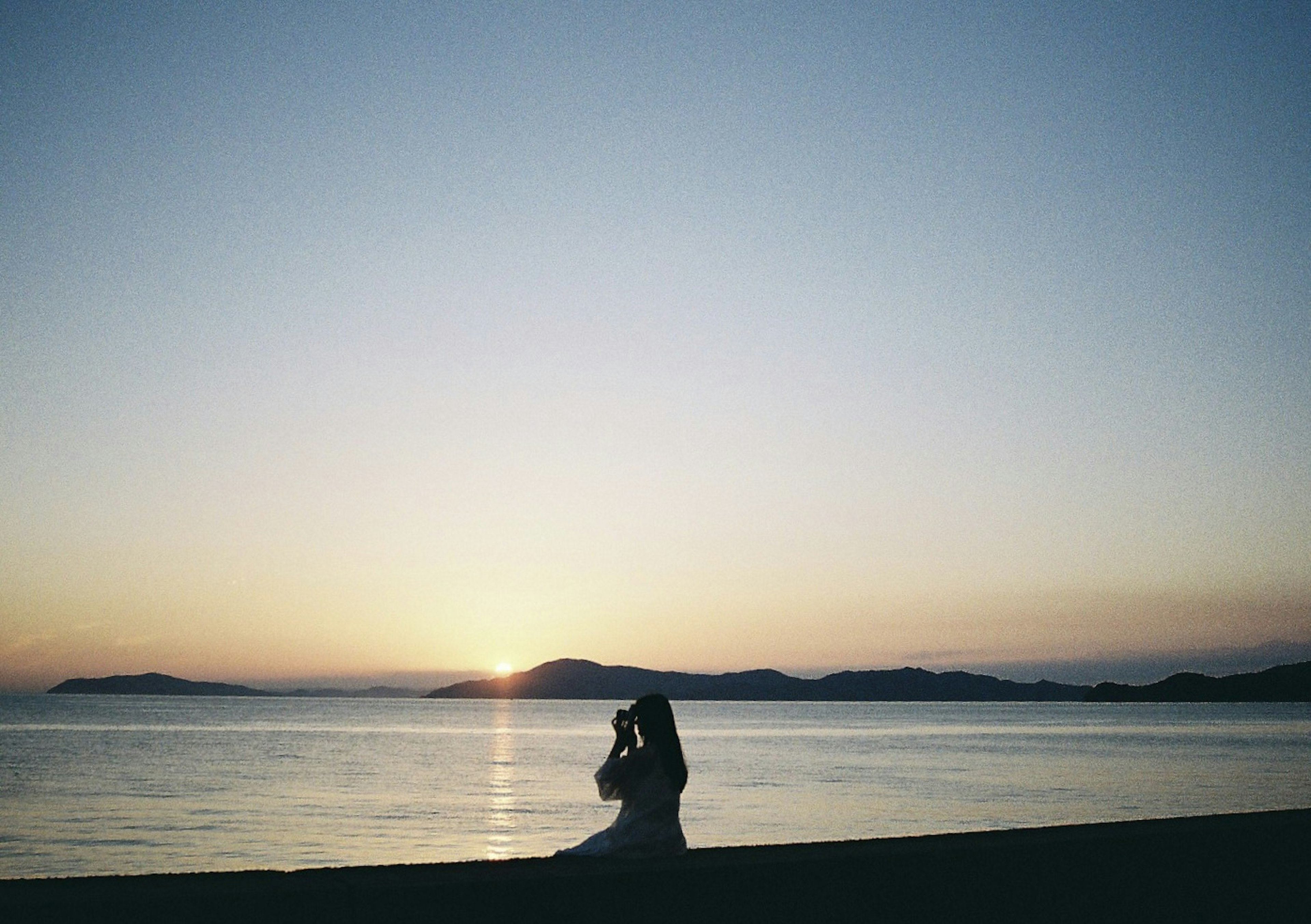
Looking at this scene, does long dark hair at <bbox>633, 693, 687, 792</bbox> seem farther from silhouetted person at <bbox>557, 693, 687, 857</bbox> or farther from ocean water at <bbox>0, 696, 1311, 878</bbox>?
ocean water at <bbox>0, 696, 1311, 878</bbox>

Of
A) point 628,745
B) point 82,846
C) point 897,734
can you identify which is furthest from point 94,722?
point 628,745

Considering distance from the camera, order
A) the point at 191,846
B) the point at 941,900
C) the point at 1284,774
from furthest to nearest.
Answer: the point at 1284,774 → the point at 191,846 → the point at 941,900

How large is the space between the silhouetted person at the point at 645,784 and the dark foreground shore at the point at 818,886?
52.8 inches

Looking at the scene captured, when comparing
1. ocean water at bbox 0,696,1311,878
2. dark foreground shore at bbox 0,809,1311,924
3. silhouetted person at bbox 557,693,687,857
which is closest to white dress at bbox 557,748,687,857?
silhouetted person at bbox 557,693,687,857

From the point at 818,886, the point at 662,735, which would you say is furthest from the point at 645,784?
the point at 818,886

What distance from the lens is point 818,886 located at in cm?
494

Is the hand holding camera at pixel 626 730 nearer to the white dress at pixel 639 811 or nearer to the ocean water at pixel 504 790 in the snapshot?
the white dress at pixel 639 811

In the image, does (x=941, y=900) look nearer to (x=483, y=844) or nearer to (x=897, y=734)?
(x=483, y=844)

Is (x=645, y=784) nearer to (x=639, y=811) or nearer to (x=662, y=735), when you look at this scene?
(x=639, y=811)

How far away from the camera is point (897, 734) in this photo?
104562 mm

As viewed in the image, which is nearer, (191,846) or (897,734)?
(191,846)

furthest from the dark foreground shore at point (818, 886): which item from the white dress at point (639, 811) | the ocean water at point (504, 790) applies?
the ocean water at point (504, 790)

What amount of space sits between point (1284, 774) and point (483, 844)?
4245cm

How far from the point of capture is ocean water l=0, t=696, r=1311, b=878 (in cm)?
2873
